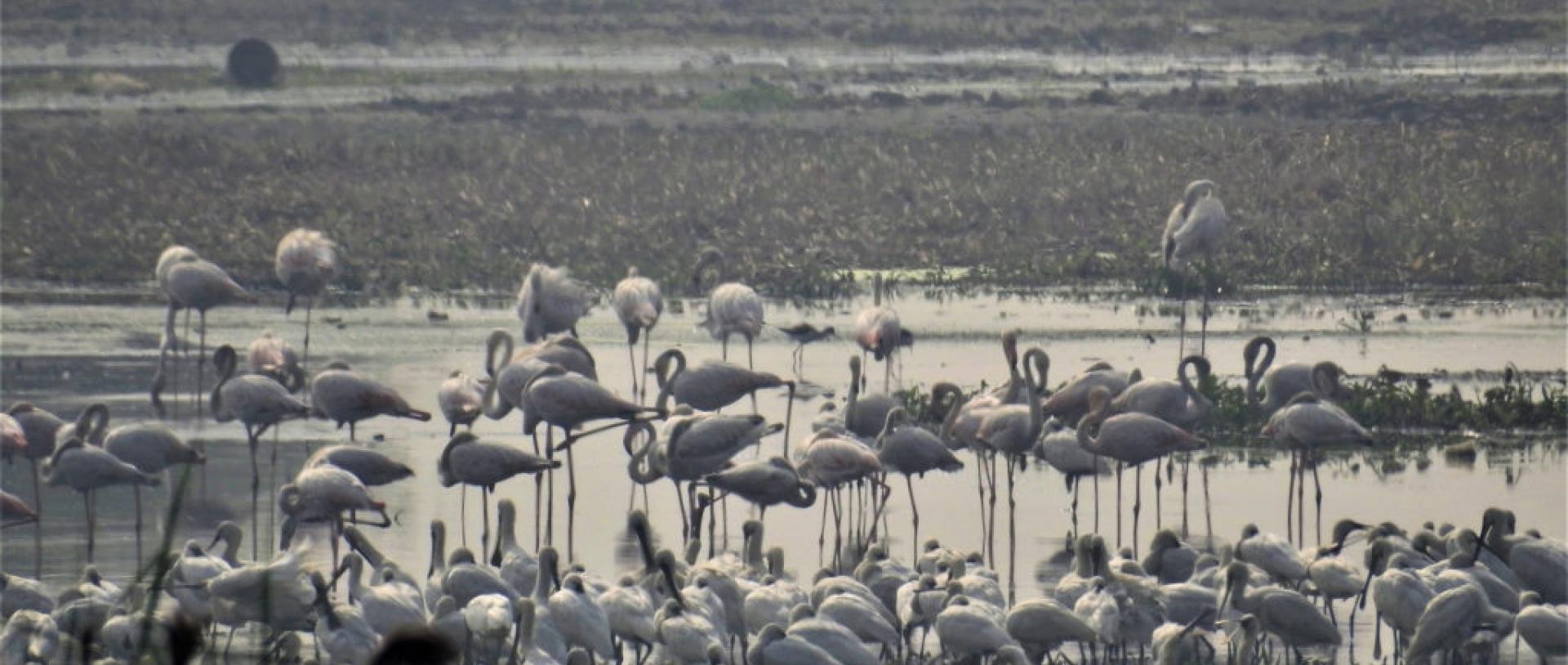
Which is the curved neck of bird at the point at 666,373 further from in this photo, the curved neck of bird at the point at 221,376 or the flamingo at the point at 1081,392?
the curved neck of bird at the point at 221,376

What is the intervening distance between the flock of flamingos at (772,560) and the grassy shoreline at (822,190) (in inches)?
263

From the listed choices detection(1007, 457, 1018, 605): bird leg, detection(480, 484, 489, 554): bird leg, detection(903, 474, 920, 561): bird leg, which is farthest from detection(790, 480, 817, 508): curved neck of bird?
detection(480, 484, 489, 554): bird leg

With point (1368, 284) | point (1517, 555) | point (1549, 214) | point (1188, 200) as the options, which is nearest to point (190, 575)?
point (1517, 555)

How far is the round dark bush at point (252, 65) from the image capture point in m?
36.9

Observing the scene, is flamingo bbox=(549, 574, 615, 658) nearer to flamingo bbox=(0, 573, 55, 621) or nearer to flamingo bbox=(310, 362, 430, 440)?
flamingo bbox=(0, 573, 55, 621)

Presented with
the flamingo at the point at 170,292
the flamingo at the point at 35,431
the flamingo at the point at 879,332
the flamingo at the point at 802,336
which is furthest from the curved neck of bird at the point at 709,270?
the flamingo at the point at 35,431

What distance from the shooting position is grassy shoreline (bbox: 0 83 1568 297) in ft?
67.2

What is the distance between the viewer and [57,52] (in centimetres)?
4350

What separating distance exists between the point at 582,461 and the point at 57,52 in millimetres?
32616

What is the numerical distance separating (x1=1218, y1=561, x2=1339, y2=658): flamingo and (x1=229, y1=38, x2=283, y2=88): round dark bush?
98.3 ft

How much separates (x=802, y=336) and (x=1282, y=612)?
7.54 m

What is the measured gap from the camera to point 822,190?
24375 mm

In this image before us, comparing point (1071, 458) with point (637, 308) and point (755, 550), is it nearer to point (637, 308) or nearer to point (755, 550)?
point (755, 550)

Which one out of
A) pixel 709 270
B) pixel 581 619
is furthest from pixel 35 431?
pixel 709 270
